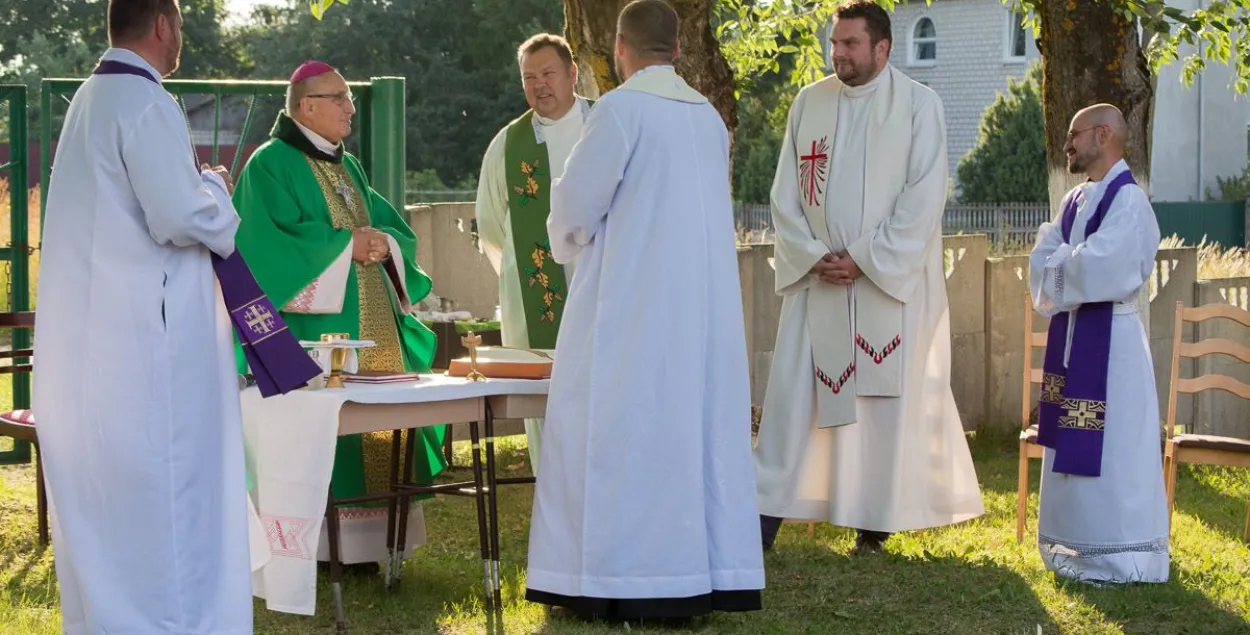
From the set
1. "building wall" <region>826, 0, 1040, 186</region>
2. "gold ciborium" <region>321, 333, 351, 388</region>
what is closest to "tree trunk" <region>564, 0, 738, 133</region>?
"gold ciborium" <region>321, 333, 351, 388</region>

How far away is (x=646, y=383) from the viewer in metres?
5.59

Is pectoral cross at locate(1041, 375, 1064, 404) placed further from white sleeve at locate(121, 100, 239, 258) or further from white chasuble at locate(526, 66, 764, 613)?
white sleeve at locate(121, 100, 239, 258)

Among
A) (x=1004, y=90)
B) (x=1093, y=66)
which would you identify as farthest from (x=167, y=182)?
(x=1004, y=90)

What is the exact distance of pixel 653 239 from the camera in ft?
18.5

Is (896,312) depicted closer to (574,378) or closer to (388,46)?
(574,378)

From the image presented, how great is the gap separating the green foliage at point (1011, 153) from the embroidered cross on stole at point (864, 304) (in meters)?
25.2

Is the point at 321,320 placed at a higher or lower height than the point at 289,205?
lower

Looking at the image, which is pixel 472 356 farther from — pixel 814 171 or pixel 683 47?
pixel 683 47

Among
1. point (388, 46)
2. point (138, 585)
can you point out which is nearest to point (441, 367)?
point (138, 585)

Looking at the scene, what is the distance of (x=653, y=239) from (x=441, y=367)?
17.8 ft

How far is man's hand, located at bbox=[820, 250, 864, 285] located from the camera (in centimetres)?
713

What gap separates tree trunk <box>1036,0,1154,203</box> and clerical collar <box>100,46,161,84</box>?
567 cm

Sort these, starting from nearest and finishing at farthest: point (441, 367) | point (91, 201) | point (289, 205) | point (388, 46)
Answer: point (91, 201)
point (289, 205)
point (441, 367)
point (388, 46)

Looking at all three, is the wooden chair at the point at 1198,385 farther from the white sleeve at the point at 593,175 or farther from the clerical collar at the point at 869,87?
the white sleeve at the point at 593,175
